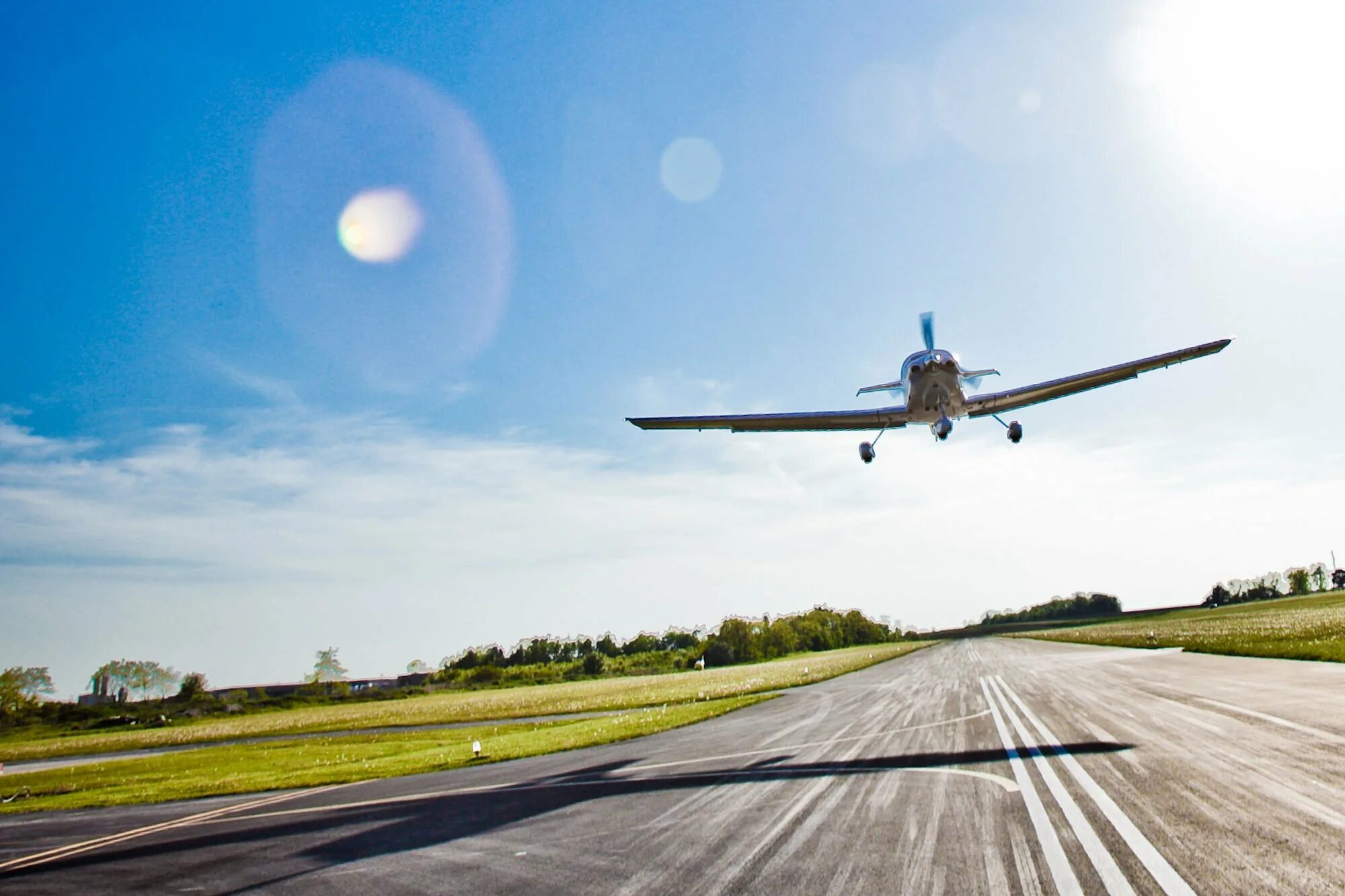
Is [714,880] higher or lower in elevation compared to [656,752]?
higher

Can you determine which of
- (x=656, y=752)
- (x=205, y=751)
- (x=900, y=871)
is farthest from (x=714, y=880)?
(x=205, y=751)

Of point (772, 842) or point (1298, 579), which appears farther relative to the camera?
point (1298, 579)

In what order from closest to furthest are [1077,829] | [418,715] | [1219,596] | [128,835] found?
1. [1077,829]
2. [128,835]
3. [418,715]
4. [1219,596]

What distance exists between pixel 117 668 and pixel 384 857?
257573 mm

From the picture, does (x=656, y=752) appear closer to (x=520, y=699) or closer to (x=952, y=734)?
(x=952, y=734)

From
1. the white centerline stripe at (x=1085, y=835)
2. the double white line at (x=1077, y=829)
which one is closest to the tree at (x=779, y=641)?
the double white line at (x=1077, y=829)

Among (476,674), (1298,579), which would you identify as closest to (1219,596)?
(1298,579)

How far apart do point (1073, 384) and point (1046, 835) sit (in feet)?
81.0

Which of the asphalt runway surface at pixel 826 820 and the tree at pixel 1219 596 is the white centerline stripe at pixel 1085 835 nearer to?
the asphalt runway surface at pixel 826 820

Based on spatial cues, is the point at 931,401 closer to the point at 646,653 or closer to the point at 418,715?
the point at 418,715

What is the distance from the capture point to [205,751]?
37938 mm

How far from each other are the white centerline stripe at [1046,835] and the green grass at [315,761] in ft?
48.1

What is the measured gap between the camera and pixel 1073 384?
89.8ft

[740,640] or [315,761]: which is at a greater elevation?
[315,761]
